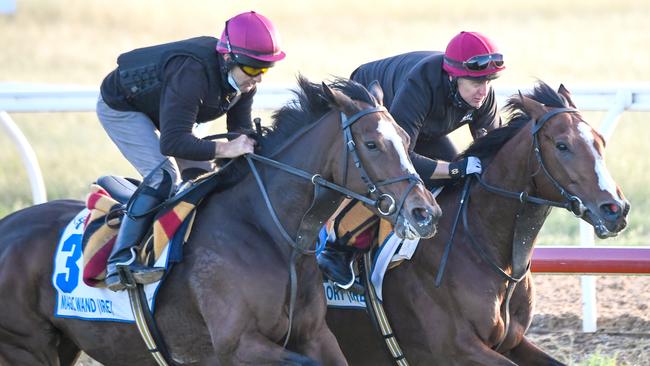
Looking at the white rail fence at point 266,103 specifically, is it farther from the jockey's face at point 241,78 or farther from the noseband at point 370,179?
the noseband at point 370,179

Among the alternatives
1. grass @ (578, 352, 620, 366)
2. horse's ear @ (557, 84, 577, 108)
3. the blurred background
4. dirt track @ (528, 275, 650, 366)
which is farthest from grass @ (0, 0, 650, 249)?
horse's ear @ (557, 84, 577, 108)

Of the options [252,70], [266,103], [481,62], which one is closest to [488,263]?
[481,62]

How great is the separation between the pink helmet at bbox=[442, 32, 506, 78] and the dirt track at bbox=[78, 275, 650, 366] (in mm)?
1648

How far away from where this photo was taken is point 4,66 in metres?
19.2

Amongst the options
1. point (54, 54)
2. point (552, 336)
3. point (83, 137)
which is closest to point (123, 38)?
point (54, 54)

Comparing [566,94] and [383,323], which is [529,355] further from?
[566,94]

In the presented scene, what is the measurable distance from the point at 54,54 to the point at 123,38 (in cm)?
153

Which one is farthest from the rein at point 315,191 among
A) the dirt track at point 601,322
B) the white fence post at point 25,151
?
the white fence post at point 25,151

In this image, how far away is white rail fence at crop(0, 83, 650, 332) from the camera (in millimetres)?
6656

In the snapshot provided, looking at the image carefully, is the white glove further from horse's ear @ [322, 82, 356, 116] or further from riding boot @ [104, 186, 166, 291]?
riding boot @ [104, 186, 166, 291]

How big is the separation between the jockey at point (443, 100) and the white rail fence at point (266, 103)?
113 cm

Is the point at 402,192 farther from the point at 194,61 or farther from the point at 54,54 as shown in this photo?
the point at 54,54

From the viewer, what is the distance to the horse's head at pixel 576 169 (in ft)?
15.8

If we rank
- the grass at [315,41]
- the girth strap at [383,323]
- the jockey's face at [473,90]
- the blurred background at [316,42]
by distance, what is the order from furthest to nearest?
the grass at [315,41], the blurred background at [316,42], the jockey's face at [473,90], the girth strap at [383,323]
